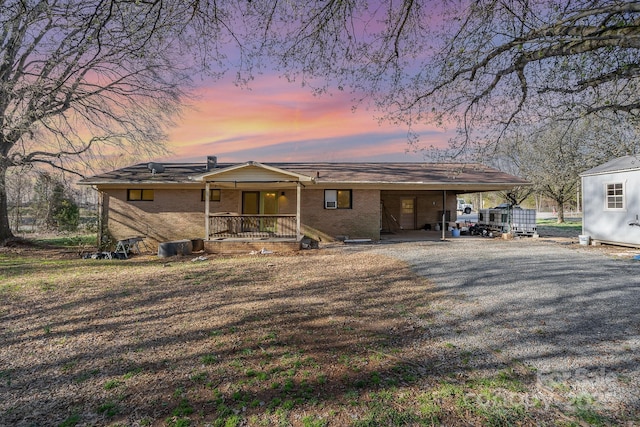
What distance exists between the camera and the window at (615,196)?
476 inches

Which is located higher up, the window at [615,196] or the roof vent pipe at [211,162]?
the roof vent pipe at [211,162]

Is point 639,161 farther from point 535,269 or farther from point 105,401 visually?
point 105,401

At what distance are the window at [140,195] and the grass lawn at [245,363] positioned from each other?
30.7 ft

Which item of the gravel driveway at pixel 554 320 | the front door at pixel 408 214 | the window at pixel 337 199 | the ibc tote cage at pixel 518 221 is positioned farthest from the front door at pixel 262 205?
the ibc tote cage at pixel 518 221

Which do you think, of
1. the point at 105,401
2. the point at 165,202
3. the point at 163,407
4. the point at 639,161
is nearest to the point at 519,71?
the point at 163,407

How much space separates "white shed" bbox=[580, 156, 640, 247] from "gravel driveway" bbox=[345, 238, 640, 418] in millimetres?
4258

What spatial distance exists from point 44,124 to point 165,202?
569cm

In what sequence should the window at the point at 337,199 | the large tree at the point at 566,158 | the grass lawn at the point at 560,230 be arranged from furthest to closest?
the large tree at the point at 566,158 → the grass lawn at the point at 560,230 → the window at the point at 337,199

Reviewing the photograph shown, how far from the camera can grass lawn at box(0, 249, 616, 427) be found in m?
2.68

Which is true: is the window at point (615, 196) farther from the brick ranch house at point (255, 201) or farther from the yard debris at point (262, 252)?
the yard debris at point (262, 252)

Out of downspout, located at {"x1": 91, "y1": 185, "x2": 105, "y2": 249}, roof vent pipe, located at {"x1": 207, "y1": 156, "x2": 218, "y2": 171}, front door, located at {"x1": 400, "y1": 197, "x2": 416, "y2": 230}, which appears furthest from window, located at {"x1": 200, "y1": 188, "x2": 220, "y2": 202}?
front door, located at {"x1": 400, "y1": 197, "x2": 416, "y2": 230}

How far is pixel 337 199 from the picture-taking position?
15359mm

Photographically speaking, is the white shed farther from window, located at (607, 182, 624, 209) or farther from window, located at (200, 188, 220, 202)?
window, located at (200, 188, 220, 202)

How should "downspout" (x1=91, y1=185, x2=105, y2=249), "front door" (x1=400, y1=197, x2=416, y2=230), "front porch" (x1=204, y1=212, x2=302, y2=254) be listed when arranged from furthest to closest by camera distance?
1. "front door" (x1=400, y1=197, x2=416, y2=230)
2. "downspout" (x1=91, y1=185, x2=105, y2=249)
3. "front porch" (x1=204, y1=212, x2=302, y2=254)
